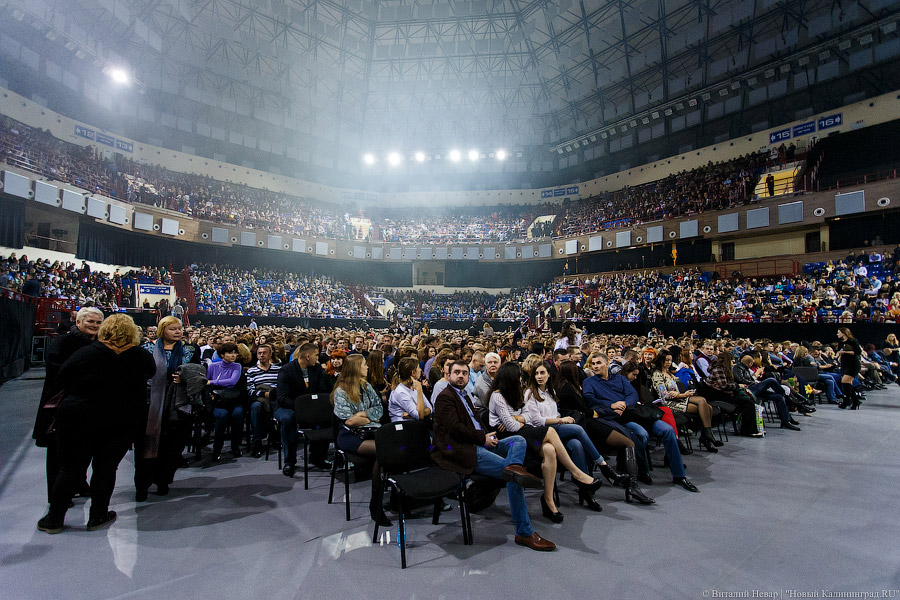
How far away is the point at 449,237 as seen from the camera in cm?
3133

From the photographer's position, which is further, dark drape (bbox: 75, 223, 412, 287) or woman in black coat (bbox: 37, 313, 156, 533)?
dark drape (bbox: 75, 223, 412, 287)

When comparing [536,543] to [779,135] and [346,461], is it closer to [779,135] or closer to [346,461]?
[346,461]

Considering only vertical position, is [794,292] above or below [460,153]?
below

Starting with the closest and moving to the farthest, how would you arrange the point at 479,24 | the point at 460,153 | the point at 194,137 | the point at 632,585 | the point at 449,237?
the point at 632,585 < the point at 479,24 < the point at 194,137 < the point at 449,237 < the point at 460,153

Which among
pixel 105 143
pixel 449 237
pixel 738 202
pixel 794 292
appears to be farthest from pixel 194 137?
pixel 794 292

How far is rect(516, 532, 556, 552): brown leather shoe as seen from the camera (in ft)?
10.1

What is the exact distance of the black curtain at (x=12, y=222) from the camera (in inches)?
628

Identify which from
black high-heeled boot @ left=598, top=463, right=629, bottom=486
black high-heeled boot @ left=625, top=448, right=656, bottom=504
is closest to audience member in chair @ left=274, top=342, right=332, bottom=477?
black high-heeled boot @ left=598, top=463, right=629, bottom=486

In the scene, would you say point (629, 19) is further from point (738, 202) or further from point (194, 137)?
point (194, 137)

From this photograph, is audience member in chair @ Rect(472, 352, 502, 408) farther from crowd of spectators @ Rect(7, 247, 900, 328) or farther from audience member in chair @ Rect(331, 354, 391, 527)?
crowd of spectators @ Rect(7, 247, 900, 328)

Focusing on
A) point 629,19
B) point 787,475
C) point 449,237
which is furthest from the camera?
point 449,237

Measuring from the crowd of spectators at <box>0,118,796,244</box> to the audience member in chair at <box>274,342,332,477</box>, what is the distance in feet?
59.6

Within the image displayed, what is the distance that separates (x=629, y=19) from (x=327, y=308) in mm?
22605

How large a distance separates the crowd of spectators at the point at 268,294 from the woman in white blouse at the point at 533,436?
65.3 feet
